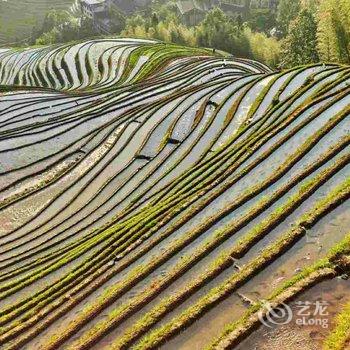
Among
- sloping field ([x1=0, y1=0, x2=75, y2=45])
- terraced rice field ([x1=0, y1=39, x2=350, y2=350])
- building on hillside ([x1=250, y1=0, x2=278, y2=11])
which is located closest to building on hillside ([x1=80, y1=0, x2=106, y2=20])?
sloping field ([x1=0, y1=0, x2=75, y2=45])

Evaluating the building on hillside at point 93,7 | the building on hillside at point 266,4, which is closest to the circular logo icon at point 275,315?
the building on hillside at point 93,7

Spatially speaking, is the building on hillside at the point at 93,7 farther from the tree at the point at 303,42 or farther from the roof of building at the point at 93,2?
the tree at the point at 303,42

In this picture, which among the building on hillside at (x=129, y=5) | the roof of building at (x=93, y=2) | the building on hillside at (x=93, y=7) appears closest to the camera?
the building on hillside at (x=93, y=7)

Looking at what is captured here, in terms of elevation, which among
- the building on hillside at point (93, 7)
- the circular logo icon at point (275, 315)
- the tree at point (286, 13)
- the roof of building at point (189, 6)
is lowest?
the building on hillside at point (93, 7)

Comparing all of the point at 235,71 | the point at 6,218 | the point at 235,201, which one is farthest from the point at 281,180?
the point at 235,71

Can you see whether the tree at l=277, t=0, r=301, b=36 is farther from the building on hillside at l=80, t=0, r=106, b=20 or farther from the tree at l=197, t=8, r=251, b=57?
the building on hillside at l=80, t=0, r=106, b=20

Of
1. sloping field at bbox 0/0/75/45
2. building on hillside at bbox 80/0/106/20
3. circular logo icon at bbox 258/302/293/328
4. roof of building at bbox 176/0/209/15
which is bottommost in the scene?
sloping field at bbox 0/0/75/45
